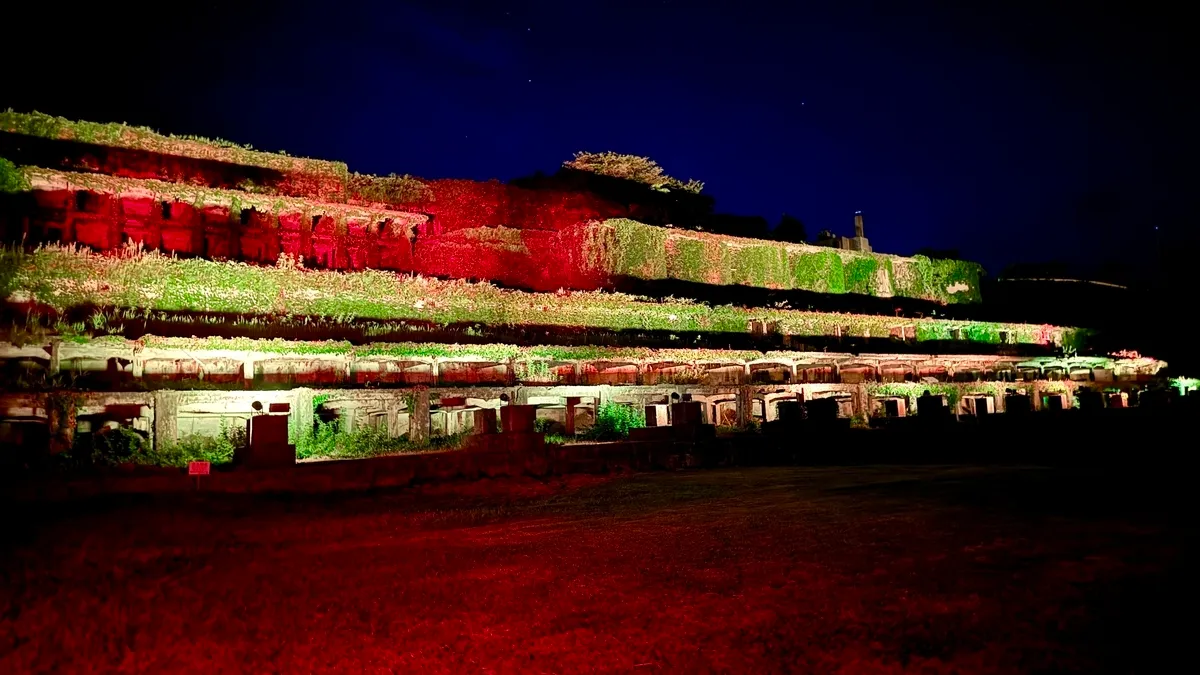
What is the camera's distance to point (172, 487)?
36.3 feet

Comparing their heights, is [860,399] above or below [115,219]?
below

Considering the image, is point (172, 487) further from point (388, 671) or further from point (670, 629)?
point (670, 629)

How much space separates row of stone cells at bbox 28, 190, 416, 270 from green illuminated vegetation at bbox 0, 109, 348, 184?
204 centimetres

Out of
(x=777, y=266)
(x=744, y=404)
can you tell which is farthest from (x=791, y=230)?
(x=744, y=404)

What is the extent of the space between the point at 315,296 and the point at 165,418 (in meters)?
6.84

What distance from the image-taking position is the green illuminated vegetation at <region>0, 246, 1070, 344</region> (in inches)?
714

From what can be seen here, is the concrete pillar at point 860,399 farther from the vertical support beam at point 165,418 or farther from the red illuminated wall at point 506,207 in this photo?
the vertical support beam at point 165,418

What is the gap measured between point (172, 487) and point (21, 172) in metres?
15.3

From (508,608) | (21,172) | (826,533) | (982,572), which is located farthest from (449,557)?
(21,172)

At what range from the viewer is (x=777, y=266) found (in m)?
37.7

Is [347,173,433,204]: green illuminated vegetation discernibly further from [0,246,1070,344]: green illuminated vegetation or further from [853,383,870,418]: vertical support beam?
[853,383,870,418]: vertical support beam

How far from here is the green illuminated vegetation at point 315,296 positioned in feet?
59.5

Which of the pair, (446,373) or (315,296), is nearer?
(315,296)

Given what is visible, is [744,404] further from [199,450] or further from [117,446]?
[117,446]
